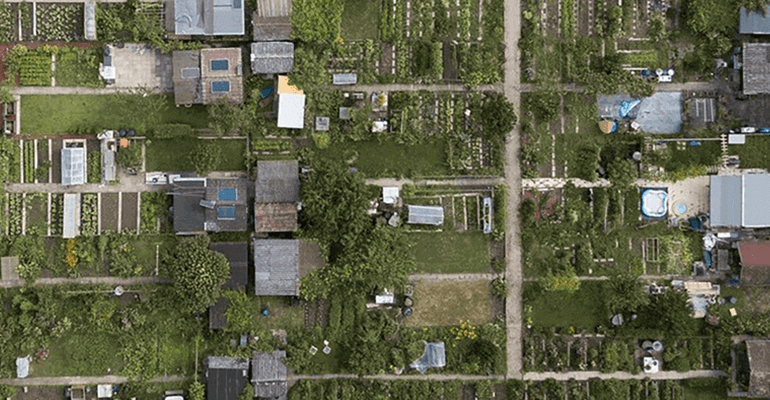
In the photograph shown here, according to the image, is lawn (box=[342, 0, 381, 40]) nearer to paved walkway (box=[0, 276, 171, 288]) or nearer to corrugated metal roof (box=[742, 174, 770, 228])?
paved walkway (box=[0, 276, 171, 288])

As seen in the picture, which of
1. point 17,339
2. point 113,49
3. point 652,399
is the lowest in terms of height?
point 652,399

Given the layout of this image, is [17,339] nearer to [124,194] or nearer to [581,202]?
[124,194]

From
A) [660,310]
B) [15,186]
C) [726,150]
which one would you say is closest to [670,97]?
[726,150]

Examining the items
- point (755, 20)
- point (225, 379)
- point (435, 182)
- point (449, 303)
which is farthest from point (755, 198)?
point (225, 379)

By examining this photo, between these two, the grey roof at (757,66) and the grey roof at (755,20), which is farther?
the grey roof at (755,20)

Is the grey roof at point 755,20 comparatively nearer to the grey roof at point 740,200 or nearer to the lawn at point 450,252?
the grey roof at point 740,200

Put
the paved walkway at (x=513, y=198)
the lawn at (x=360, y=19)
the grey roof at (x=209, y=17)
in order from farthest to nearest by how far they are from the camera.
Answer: the paved walkway at (x=513, y=198)
the lawn at (x=360, y=19)
the grey roof at (x=209, y=17)

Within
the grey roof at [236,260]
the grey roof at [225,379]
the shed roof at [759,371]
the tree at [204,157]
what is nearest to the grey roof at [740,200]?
the shed roof at [759,371]

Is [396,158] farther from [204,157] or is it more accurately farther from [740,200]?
[740,200]
